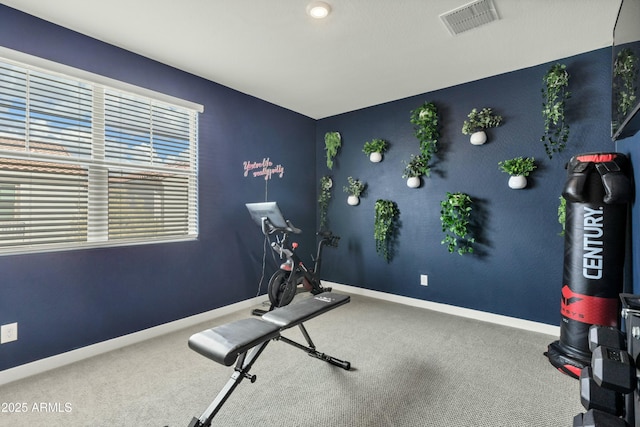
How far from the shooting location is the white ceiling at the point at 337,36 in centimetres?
218

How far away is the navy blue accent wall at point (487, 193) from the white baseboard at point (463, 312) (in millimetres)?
57

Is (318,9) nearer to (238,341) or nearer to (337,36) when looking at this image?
(337,36)

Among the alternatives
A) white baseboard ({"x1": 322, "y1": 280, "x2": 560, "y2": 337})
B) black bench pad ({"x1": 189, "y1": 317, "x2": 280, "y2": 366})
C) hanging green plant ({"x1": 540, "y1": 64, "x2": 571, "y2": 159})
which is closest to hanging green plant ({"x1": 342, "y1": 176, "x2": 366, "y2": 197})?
white baseboard ({"x1": 322, "y1": 280, "x2": 560, "y2": 337})

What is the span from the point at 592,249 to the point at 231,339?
2.65m

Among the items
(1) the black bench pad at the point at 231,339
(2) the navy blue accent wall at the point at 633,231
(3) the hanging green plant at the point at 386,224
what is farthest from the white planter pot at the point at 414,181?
(1) the black bench pad at the point at 231,339

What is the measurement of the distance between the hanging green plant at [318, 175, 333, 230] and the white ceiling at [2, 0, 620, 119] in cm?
158

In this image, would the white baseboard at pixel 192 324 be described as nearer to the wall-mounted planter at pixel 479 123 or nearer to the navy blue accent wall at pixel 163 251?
the navy blue accent wall at pixel 163 251

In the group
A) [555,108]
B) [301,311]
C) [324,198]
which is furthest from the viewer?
[324,198]

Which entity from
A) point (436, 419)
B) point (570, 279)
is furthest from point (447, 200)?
point (436, 419)

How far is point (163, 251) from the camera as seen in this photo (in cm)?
305

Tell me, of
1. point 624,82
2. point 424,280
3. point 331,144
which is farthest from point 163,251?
point 624,82

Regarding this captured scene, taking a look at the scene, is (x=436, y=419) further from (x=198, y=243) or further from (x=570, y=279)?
(x=198, y=243)

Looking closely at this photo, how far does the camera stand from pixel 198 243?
11.0 ft

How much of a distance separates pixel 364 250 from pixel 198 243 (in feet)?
7.50
